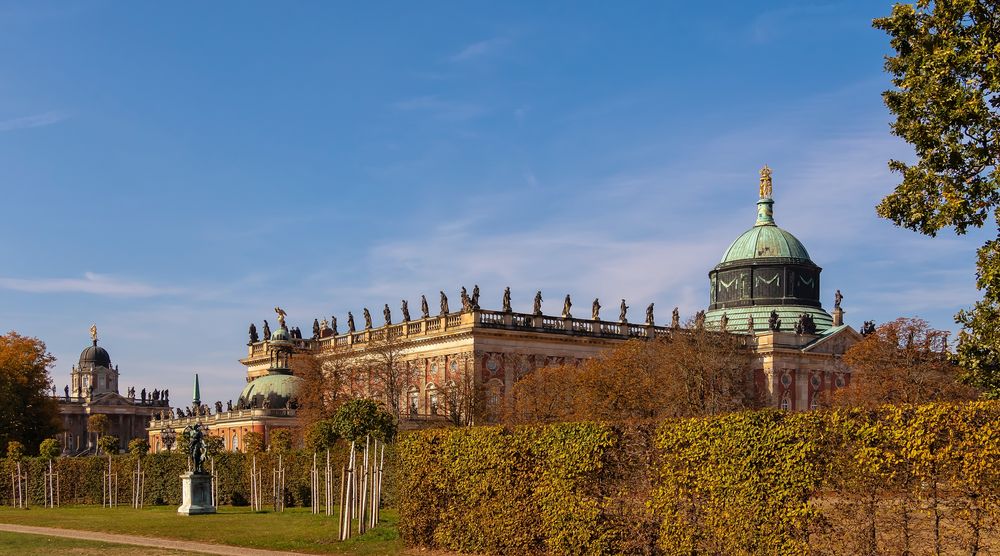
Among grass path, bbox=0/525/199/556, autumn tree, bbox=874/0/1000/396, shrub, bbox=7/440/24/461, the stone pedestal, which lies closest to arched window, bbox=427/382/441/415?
shrub, bbox=7/440/24/461

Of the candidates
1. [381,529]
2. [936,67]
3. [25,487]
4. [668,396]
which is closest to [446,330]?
[668,396]

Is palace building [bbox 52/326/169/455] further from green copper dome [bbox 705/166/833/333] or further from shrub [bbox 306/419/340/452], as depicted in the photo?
shrub [bbox 306/419/340/452]

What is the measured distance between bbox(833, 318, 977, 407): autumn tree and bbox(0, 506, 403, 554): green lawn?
34234 millimetres

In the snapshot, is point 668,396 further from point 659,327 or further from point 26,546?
point 26,546

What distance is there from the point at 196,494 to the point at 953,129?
33.3 m

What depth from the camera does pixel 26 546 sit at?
113 ft

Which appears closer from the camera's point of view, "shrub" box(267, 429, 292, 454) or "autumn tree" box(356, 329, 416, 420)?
"shrub" box(267, 429, 292, 454)

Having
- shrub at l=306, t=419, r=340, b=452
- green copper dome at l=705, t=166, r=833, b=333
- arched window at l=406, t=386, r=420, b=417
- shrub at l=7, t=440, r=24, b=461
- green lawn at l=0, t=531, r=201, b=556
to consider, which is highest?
green copper dome at l=705, t=166, r=833, b=333

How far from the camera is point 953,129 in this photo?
24.9 m

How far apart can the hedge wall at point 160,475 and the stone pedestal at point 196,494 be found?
458 cm

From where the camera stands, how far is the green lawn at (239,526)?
33.9 meters

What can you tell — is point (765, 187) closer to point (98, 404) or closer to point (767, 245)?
point (767, 245)

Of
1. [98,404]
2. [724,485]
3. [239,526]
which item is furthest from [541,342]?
[98,404]

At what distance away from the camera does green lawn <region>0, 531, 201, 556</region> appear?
3226 centimetres
